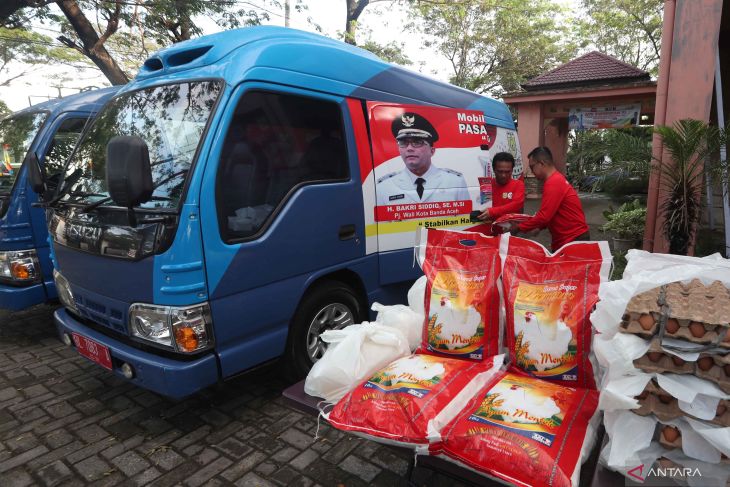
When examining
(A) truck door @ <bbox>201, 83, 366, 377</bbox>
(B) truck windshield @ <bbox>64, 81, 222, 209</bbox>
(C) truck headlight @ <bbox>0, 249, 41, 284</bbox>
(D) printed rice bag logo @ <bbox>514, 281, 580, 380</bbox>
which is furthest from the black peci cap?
(C) truck headlight @ <bbox>0, 249, 41, 284</bbox>

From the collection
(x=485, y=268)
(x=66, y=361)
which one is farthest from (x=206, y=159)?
(x=66, y=361)

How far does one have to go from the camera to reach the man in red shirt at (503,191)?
4.60 metres

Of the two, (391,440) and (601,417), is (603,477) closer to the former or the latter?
(601,417)

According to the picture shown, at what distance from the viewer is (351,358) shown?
6.12ft

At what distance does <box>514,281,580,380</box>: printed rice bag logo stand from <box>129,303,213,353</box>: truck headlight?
1.74 m

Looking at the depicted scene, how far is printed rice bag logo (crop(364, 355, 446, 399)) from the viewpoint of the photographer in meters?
1.65

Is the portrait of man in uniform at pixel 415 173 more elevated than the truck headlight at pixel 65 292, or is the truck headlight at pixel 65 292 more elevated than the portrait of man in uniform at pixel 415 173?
the portrait of man in uniform at pixel 415 173

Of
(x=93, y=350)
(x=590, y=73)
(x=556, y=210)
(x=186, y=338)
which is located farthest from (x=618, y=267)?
(x=590, y=73)

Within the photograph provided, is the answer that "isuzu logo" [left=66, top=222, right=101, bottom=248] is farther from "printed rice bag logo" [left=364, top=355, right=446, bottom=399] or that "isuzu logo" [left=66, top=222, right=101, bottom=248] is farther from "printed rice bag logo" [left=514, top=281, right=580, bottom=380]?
"printed rice bag logo" [left=514, top=281, right=580, bottom=380]

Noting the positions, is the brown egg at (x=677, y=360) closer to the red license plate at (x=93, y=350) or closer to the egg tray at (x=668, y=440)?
the egg tray at (x=668, y=440)

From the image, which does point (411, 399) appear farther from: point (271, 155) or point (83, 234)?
point (83, 234)

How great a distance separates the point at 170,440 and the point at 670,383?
9.24ft

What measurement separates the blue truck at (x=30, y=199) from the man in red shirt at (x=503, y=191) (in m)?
4.29

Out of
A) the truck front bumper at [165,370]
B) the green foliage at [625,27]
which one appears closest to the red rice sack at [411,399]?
the truck front bumper at [165,370]
